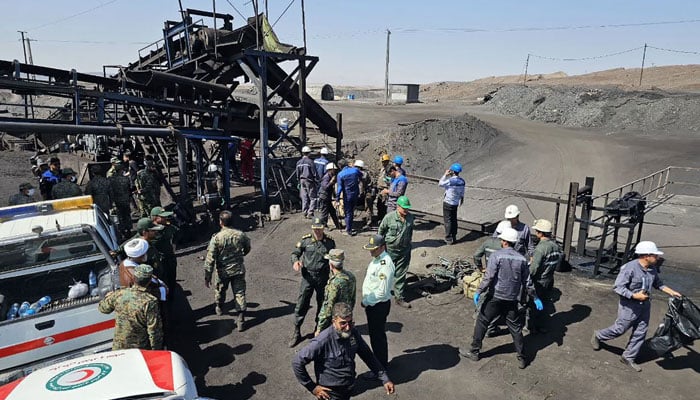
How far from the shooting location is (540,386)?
5.59 metres

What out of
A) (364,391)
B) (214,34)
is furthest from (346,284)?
(214,34)

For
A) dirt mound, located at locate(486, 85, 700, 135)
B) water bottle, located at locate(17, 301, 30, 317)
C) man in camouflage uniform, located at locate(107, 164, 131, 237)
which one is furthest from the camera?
dirt mound, located at locate(486, 85, 700, 135)

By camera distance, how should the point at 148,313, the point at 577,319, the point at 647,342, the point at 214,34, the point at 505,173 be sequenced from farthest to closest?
the point at 505,173 → the point at 214,34 → the point at 577,319 → the point at 647,342 → the point at 148,313

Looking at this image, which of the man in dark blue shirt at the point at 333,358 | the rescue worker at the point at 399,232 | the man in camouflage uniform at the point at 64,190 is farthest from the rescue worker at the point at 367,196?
the man in dark blue shirt at the point at 333,358

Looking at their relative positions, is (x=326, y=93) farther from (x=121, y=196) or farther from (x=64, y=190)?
(x=64, y=190)

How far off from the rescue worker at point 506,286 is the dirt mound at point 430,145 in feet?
50.9

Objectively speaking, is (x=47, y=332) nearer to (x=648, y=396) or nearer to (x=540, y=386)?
(x=540, y=386)

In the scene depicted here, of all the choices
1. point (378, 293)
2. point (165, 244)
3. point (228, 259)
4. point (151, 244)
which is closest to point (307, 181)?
point (165, 244)

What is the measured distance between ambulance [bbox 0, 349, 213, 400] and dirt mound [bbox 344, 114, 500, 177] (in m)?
18.0

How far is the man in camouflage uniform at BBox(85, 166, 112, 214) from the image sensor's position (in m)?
10.3

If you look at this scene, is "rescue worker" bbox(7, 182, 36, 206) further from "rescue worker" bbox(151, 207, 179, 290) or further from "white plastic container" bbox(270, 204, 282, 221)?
"white plastic container" bbox(270, 204, 282, 221)

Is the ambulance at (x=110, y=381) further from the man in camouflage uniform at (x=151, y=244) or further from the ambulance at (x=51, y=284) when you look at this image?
the man in camouflage uniform at (x=151, y=244)

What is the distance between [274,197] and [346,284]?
970 cm

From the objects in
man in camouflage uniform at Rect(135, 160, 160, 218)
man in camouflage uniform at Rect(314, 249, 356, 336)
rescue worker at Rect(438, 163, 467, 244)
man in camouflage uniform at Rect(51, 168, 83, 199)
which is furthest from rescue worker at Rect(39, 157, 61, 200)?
rescue worker at Rect(438, 163, 467, 244)
